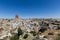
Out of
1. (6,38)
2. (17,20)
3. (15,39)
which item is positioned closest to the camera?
(6,38)

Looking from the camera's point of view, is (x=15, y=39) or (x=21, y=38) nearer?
(x=15, y=39)

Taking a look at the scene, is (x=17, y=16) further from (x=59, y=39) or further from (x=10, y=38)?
(x=59, y=39)

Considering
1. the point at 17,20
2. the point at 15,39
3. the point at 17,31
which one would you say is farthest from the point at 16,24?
the point at 15,39

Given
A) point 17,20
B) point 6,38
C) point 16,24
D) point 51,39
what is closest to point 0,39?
→ point 6,38

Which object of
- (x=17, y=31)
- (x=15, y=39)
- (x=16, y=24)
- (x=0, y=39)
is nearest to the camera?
(x=0, y=39)

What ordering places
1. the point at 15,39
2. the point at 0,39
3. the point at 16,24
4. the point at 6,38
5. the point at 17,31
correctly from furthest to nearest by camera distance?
the point at 16,24 < the point at 17,31 < the point at 15,39 < the point at 6,38 < the point at 0,39

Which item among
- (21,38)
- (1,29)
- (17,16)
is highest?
(17,16)

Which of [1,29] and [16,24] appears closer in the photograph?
[1,29]

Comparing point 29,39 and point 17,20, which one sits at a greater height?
point 17,20

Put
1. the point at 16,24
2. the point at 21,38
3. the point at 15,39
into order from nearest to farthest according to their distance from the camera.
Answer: the point at 15,39 → the point at 21,38 → the point at 16,24

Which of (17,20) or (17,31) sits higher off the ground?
(17,20)

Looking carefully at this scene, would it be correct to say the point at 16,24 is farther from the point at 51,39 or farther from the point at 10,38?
the point at 51,39
